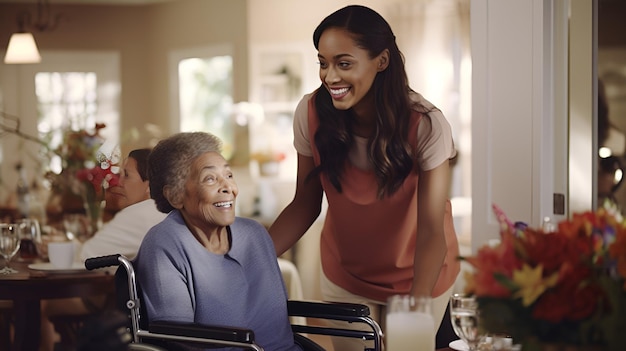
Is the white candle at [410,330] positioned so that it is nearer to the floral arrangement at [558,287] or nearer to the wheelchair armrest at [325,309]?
the floral arrangement at [558,287]

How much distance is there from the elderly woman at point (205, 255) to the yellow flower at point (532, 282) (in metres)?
1.18

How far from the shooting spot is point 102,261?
2.50 meters

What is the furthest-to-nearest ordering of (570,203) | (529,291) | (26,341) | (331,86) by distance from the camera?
(26,341) < (570,203) < (331,86) < (529,291)

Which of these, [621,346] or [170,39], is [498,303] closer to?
[621,346]

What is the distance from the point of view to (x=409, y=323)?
2010 mm

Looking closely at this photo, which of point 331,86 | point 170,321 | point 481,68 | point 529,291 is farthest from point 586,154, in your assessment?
point 529,291

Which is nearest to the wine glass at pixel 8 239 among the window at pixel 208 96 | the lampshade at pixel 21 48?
the lampshade at pixel 21 48

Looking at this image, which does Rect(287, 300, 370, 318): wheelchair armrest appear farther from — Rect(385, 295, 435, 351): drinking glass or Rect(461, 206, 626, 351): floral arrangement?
Rect(461, 206, 626, 351): floral arrangement

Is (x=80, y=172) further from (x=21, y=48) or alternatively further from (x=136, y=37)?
(x=136, y=37)

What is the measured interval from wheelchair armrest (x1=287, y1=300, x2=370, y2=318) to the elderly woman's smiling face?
1.03 ft

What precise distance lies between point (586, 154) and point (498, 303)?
69.4 inches

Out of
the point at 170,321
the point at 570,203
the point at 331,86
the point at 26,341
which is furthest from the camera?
the point at 26,341

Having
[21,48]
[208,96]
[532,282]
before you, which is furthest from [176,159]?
[208,96]

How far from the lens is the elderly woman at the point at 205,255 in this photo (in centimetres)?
249
